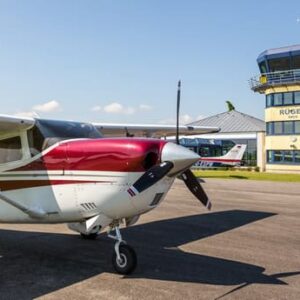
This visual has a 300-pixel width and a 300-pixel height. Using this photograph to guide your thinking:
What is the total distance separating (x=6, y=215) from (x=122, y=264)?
7.01 ft

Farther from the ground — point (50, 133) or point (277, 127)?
point (50, 133)

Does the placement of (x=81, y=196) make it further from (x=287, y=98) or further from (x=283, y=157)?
(x=287, y=98)

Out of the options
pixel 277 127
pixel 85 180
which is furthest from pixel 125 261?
pixel 277 127

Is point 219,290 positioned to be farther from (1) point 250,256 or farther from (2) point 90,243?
(2) point 90,243

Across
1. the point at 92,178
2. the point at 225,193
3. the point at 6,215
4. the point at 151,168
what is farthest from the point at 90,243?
the point at 225,193

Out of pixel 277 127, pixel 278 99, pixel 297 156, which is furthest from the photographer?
pixel 278 99

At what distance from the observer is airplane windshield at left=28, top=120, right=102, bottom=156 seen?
21.7ft

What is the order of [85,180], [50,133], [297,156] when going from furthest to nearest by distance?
1. [297,156]
2. [50,133]
3. [85,180]

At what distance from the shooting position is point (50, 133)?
22.0 ft

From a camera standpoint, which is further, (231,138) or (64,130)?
(231,138)

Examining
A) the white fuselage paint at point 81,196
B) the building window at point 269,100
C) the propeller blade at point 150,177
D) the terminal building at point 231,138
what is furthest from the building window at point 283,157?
the propeller blade at point 150,177

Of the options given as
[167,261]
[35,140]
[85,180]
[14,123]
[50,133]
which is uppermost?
[14,123]

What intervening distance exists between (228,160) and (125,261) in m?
38.7

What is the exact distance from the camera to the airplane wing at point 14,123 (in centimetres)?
654
